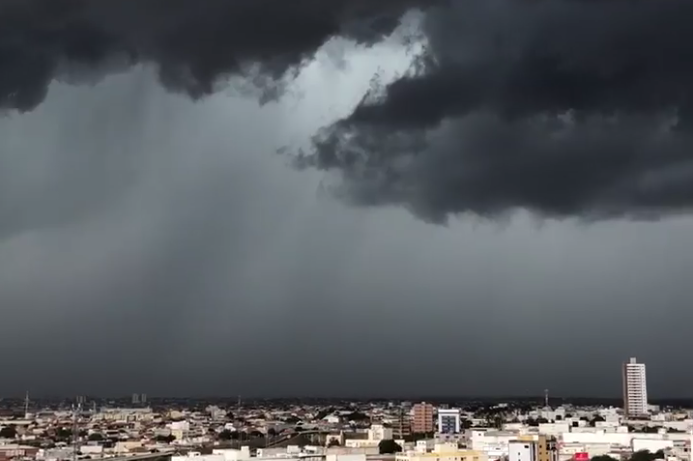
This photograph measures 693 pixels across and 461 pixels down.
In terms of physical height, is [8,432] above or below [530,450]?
below

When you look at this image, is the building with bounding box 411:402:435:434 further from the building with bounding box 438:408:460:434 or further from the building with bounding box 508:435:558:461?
the building with bounding box 508:435:558:461

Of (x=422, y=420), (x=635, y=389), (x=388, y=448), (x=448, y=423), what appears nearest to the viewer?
(x=388, y=448)

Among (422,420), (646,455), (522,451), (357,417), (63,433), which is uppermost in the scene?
(522,451)

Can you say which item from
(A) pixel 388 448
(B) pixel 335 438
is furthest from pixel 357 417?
(A) pixel 388 448

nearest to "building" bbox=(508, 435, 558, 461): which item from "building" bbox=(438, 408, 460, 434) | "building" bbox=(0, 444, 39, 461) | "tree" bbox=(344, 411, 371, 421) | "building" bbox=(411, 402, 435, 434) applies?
"building" bbox=(0, 444, 39, 461)

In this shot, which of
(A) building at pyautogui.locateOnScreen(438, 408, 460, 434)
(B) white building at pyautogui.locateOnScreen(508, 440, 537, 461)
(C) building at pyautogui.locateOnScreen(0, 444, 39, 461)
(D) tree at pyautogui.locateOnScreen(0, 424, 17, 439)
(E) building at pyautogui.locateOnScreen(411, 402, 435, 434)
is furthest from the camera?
(E) building at pyautogui.locateOnScreen(411, 402, 435, 434)

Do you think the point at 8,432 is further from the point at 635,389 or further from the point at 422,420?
the point at 635,389

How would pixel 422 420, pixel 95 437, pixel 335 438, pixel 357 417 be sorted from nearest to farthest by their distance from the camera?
1. pixel 335 438
2. pixel 95 437
3. pixel 422 420
4. pixel 357 417
